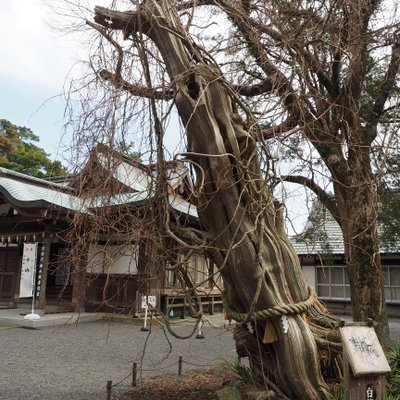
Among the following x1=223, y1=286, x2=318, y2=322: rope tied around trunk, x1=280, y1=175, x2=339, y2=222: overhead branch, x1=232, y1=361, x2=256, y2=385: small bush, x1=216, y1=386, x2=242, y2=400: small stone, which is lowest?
x1=216, y1=386, x2=242, y2=400: small stone

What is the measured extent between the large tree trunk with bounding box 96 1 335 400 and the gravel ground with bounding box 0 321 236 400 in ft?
4.07

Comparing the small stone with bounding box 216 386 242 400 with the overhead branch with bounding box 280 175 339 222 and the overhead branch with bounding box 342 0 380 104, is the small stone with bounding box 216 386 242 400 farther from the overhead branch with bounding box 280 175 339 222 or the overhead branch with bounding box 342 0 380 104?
the overhead branch with bounding box 342 0 380 104

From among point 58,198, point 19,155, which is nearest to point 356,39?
point 58,198

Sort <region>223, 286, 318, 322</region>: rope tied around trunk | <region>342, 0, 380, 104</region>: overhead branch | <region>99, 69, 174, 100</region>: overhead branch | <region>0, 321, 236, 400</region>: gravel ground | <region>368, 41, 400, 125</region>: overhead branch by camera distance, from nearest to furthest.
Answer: <region>223, 286, 318, 322</region>: rope tied around trunk < <region>99, 69, 174, 100</region>: overhead branch < <region>0, 321, 236, 400</region>: gravel ground < <region>342, 0, 380, 104</region>: overhead branch < <region>368, 41, 400, 125</region>: overhead branch

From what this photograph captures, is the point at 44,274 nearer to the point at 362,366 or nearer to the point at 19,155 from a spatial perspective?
the point at 362,366

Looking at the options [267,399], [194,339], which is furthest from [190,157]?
[194,339]

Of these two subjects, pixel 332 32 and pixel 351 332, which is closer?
pixel 351 332

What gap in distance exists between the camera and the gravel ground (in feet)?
18.1

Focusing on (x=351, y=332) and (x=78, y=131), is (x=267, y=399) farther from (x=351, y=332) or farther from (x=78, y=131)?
(x=78, y=131)

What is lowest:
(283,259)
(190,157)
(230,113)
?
(283,259)

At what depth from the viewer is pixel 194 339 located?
416 inches

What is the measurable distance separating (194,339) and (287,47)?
311 inches

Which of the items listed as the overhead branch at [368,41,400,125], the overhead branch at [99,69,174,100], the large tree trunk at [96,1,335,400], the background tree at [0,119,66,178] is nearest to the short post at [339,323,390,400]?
the large tree trunk at [96,1,335,400]

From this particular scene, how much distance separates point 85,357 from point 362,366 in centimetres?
585
